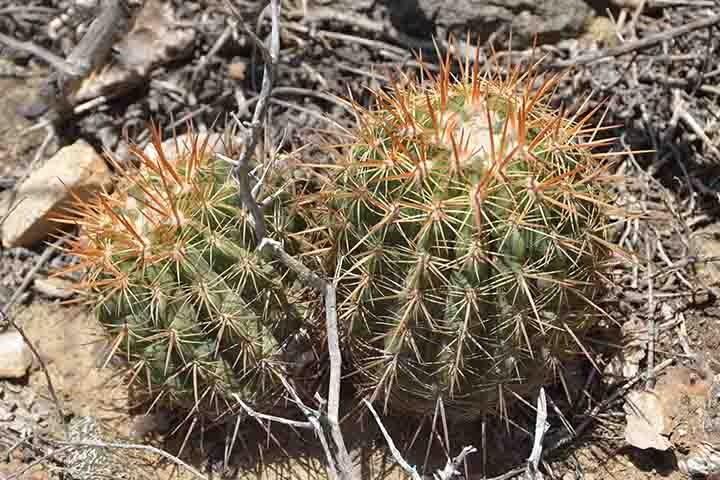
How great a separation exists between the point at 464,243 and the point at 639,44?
76.1 inches

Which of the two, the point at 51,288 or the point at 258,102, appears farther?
the point at 51,288

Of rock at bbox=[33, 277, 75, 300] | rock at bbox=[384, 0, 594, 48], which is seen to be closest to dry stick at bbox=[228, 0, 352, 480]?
rock at bbox=[33, 277, 75, 300]

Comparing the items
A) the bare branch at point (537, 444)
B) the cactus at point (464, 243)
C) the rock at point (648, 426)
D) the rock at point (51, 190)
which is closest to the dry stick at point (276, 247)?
the cactus at point (464, 243)

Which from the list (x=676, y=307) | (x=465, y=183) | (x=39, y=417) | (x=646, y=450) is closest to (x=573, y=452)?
(x=646, y=450)

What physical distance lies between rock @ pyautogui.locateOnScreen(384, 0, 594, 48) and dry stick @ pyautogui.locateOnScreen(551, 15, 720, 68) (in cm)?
37

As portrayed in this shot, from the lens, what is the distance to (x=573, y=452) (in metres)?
3.08

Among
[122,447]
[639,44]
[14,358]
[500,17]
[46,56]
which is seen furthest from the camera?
[500,17]

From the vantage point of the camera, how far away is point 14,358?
3.50 metres

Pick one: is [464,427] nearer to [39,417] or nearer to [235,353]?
[235,353]

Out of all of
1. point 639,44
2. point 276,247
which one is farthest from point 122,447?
point 639,44

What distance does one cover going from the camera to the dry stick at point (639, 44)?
11.7ft

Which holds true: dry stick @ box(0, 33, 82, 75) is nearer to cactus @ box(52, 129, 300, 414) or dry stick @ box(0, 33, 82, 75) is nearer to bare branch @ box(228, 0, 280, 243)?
cactus @ box(52, 129, 300, 414)

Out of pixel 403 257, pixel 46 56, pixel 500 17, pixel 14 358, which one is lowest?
pixel 14 358

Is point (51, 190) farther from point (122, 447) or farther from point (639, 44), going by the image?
point (639, 44)
